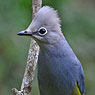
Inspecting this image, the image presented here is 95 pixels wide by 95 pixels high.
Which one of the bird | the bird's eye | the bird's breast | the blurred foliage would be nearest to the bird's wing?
the bird

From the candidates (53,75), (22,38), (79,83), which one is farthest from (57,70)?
(22,38)

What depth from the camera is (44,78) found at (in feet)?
19.1

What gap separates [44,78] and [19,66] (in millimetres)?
1912

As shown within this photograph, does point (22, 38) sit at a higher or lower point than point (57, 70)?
higher

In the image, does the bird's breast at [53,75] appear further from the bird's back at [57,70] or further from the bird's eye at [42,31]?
the bird's eye at [42,31]

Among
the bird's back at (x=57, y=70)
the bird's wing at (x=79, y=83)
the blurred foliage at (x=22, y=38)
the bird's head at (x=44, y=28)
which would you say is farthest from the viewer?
the blurred foliage at (x=22, y=38)

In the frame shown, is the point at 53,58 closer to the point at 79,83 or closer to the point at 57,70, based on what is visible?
the point at 57,70

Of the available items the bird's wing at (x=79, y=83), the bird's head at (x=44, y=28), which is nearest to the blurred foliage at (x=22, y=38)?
the bird's wing at (x=79, y=83)

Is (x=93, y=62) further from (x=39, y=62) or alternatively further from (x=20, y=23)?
(x=39, y=62)

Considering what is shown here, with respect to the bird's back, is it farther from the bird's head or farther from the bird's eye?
the bird's eye

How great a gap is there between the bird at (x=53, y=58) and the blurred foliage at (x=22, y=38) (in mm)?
1407

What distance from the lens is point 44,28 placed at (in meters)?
5.50

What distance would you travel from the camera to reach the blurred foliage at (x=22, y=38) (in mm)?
7512

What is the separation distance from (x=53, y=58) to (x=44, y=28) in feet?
1.51
